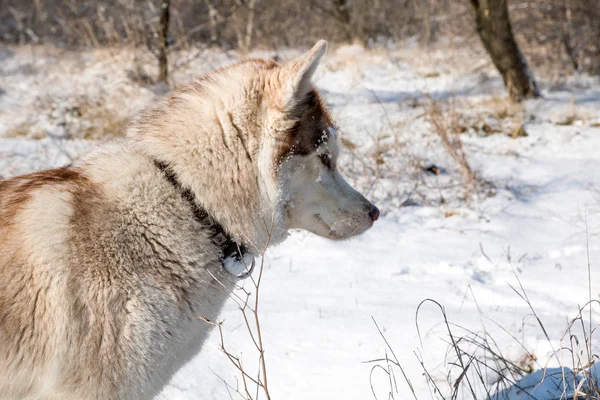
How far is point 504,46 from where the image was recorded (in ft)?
28.7

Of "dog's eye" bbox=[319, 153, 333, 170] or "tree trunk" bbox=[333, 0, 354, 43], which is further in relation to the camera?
"tree trunk" bbox=[333, 0, 354, 43]

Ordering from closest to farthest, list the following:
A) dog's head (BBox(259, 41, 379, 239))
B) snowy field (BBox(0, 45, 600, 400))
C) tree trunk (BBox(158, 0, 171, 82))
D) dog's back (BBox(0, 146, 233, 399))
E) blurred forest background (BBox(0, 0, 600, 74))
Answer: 1. dog's back (BBox(0, 146, 233, 399))
2. dog's head (BBox(259, 41, 379, 239))
3. snowy field (BBox(0, 45, 600, 400))
4. tree trunk (BBox(158, 0, 171, 82))
5. blurred forest background (BBox(0, 0, 600, 74))

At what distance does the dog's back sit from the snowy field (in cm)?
84

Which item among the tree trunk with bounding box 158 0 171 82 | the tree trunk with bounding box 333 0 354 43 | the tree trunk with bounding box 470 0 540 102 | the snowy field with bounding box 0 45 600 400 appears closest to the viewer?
the snowy field with bounding box 0 45 600 400

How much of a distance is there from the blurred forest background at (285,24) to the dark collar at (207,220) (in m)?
8.02

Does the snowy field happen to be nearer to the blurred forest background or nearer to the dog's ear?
the blurred forest background

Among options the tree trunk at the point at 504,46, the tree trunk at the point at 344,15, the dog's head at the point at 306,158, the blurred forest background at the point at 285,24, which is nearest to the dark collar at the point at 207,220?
the dog's head at the point at 306,158

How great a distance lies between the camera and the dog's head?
2076 mm

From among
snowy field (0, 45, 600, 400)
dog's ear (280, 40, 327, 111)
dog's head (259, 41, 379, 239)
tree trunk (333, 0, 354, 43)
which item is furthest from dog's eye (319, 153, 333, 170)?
tree trunk (333, 0, 354, 43)

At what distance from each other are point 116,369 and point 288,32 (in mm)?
16688

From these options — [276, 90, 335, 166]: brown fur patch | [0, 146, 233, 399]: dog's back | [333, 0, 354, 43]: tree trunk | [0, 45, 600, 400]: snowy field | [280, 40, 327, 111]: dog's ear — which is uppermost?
[280, 40, 327, 111]: dog's ear

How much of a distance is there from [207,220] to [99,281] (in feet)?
1.49

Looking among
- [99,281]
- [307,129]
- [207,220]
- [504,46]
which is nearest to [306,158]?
[307,129]

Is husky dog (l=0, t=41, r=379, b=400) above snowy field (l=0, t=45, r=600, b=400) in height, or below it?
above
